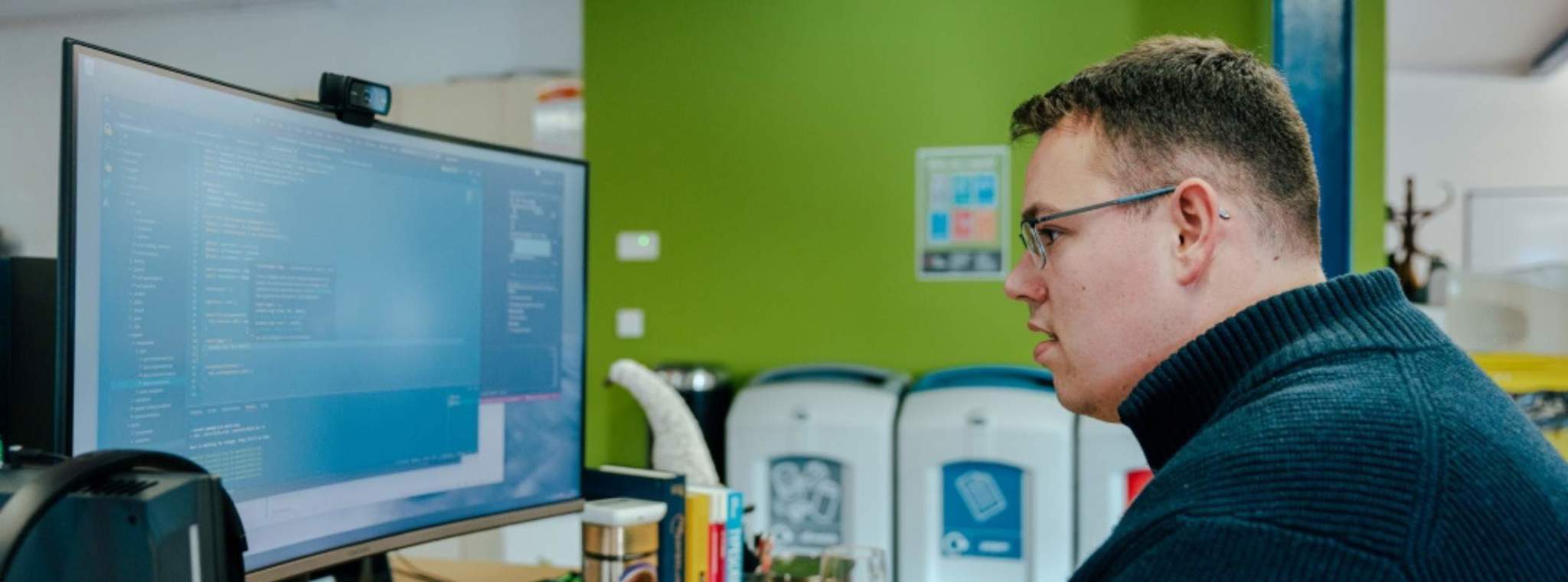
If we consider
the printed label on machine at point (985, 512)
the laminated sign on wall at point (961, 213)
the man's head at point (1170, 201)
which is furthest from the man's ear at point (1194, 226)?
the laminated sign on wall at point (961, 213)

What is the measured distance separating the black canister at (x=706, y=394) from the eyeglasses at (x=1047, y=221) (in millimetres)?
2931

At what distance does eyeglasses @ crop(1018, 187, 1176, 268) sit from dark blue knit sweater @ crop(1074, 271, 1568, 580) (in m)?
0.18

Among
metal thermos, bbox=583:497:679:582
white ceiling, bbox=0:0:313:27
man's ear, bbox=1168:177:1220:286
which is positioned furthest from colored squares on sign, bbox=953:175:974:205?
white ceiling, bbox=0:0:313:27

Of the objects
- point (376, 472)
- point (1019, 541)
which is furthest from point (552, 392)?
point (1019, 541)

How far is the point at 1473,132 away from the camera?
24.3 feet

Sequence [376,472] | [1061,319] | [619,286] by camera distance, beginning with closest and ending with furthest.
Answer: [1061,319] < [376,472] < [619,286]

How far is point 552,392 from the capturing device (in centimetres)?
141

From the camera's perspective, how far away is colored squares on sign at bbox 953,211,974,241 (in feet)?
13.5

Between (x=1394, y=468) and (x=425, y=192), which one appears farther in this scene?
(x=425, y=192)

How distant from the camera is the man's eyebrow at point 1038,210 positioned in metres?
1.05

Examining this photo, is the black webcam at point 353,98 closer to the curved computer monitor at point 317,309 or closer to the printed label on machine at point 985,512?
the curved computer monitor at point 317,309

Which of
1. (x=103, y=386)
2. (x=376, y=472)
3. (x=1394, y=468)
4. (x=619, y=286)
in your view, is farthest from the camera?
(x=619, y=286)

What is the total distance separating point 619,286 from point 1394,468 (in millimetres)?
3891

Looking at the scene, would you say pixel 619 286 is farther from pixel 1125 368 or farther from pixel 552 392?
pixel 1125 368
